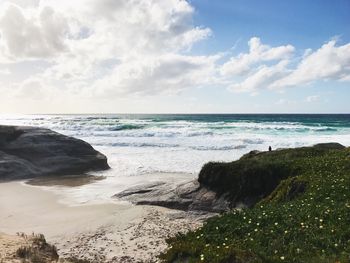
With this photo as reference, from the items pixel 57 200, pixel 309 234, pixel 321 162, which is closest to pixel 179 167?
pixel 57 200

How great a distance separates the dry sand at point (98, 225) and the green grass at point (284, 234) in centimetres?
343

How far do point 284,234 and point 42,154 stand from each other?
27.1 meters

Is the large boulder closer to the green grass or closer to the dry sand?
the dry sand

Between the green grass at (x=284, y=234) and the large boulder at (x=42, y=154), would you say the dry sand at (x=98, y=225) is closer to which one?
the green grass at (x=284, y=234)

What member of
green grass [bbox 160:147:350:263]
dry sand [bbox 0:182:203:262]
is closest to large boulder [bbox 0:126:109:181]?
dry sand [bbox 0:182:203:262]

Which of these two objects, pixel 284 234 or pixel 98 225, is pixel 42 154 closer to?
pixel 98 225

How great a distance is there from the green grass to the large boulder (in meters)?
22.8

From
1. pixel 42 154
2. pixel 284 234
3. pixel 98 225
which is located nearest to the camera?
pixel 284 234

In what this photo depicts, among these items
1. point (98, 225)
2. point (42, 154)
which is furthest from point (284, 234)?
point (42, 154)

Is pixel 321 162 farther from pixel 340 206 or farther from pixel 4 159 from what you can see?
pixel 4 159

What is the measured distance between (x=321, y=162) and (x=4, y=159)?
23311 mm

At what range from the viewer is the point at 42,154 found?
→ 108 ft

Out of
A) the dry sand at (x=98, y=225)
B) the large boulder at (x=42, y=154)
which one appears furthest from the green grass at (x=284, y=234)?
the large boulder at (x=42, y=154)

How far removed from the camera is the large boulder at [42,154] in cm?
3117
